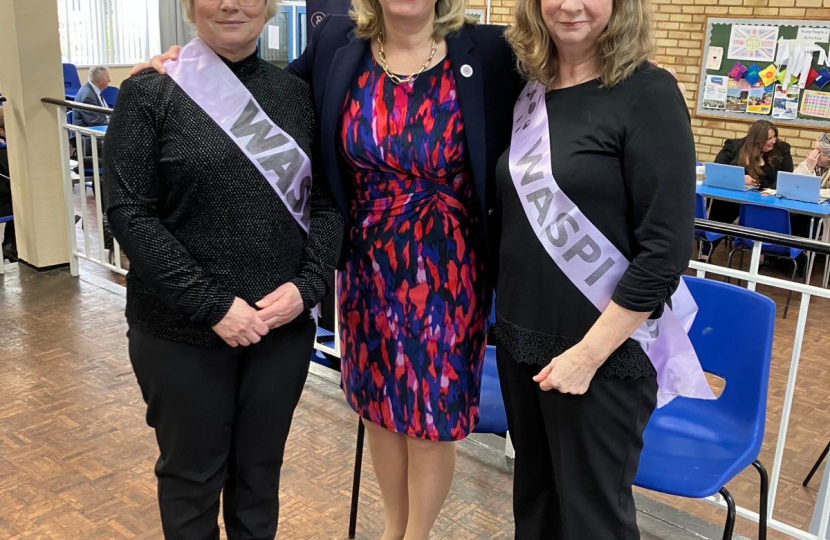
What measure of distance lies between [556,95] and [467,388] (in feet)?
2.15

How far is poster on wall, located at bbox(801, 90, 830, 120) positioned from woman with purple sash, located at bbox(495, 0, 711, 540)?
5768mm

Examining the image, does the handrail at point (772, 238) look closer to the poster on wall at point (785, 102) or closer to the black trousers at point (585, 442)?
the black trousers at point (585, 442)

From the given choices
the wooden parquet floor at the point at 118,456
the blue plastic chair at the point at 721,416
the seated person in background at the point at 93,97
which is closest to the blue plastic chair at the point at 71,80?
the seated person in background at the point at 93,97

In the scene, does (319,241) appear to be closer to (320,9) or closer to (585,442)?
(585,442)

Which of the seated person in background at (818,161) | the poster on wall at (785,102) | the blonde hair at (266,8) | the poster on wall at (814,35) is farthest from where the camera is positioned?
the poster on wall at (785,102)

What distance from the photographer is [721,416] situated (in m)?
1.95

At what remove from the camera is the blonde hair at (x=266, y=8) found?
59.2 inches

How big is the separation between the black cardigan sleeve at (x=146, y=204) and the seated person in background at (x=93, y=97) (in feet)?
17.9

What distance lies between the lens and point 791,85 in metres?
6.61

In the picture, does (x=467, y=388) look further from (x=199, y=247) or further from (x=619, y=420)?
(x=199, y=247)

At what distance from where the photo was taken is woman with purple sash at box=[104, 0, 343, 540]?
1441 millimetres

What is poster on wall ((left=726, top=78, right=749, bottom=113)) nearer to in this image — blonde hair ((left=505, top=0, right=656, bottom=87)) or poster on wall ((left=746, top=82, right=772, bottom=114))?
poster on wall ((left=746, top=82, right=772, bottom=114))

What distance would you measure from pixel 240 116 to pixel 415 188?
36 centimetres

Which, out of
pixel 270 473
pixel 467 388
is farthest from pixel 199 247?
pixel 467 388
